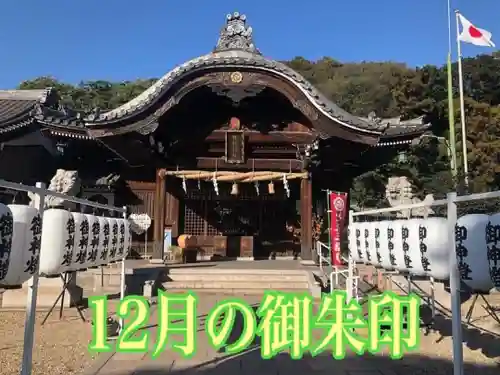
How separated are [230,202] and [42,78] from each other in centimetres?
5654

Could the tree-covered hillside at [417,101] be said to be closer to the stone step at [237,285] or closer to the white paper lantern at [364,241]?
the stone step at [237,285]

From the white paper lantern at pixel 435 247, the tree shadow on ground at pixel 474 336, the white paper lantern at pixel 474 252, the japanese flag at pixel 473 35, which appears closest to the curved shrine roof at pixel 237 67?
the tree shadow on ground at pixel 474 336

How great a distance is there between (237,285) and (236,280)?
0.59 feet

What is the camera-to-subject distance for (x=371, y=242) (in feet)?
20.9

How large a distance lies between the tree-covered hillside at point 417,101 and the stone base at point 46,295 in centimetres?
848

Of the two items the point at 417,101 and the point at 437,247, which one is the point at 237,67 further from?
the point at 417,101

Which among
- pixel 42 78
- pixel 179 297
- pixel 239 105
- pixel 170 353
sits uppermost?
pixel 42 78

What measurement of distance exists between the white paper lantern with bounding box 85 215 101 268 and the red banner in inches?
226

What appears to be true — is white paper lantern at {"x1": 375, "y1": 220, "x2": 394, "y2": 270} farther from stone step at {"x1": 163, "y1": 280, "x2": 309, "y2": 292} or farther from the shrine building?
the shrine building

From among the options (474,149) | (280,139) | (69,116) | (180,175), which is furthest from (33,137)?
(474,149)

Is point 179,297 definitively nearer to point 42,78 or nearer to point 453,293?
point 453,293

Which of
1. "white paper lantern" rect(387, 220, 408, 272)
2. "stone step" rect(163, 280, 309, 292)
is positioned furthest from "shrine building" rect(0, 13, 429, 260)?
"white paper lantern" rect(387, 220, 408, 272)

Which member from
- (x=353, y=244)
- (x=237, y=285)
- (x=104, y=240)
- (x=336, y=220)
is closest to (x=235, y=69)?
(x=336, y=220)

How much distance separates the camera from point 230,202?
16812mm
